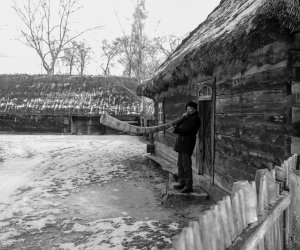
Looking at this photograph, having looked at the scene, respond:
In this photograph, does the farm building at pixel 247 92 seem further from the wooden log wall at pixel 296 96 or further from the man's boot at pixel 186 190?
the man's boot at pixel 186 190

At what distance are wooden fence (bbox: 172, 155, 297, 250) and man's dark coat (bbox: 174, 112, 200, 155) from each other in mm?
3592

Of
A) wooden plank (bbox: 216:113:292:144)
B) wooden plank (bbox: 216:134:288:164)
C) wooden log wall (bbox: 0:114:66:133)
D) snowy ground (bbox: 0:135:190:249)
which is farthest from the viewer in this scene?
wooden log wall (bbox: 0:114:66:133)

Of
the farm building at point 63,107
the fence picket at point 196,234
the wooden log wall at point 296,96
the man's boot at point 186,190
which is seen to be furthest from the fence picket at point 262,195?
the farm building at point 63,107

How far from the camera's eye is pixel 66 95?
25.2m

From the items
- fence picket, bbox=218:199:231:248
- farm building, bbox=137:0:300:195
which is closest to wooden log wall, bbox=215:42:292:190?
farm building, bbox=137:0:300:195

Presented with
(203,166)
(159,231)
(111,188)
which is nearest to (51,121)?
(111,188)

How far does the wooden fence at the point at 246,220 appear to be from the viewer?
4.35 ft

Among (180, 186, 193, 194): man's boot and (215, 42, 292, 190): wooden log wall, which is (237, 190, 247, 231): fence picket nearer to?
(215, 42, 292, 190): wooden log wall

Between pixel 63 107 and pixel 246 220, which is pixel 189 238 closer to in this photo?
pixel 246 220

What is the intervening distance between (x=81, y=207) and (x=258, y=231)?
4.79 meters

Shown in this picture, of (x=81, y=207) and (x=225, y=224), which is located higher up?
(x=225, y=224)

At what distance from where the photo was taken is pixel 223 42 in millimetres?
4371

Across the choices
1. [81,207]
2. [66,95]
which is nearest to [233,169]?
[81,207]

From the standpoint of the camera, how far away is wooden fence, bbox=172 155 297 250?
1.33m
